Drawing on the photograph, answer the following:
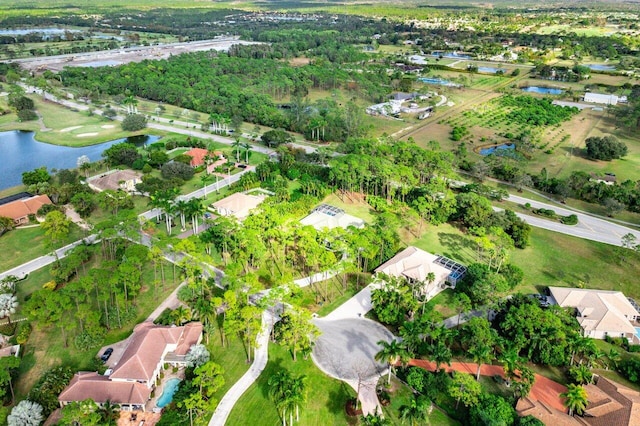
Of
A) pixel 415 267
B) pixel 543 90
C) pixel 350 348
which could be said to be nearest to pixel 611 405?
pixel 350 348

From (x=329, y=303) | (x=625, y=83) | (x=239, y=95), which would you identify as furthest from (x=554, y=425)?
(x=625, y=83)

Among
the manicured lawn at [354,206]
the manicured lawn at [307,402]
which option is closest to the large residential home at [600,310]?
the manicured lawn at [307,402]

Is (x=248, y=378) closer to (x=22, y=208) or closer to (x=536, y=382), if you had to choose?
(x=536, y=382)

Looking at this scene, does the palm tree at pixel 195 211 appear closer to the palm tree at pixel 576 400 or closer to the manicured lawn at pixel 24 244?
the manicured lawn at pixel 24 244

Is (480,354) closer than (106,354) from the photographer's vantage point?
Yes

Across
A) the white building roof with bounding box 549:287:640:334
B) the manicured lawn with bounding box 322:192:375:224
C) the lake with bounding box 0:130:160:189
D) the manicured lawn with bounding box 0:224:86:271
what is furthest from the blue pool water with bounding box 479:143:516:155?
the manicured lawn with bounding box 0:224:86:271
